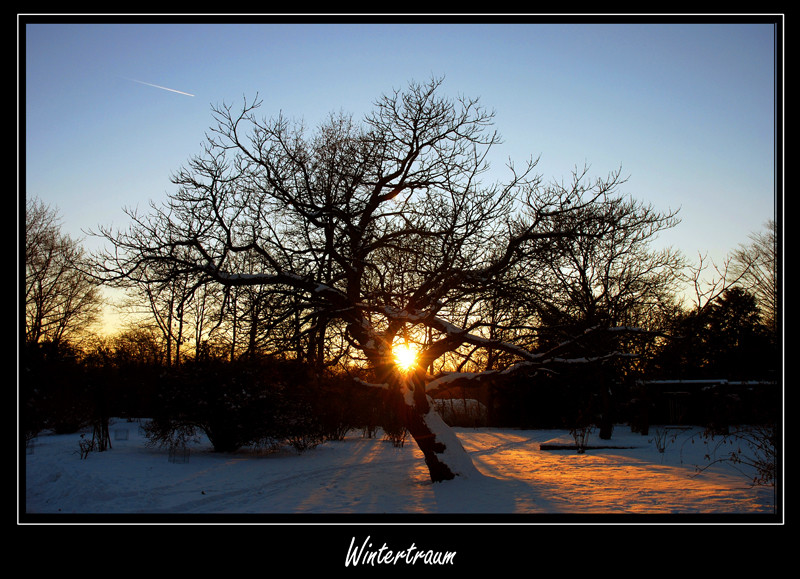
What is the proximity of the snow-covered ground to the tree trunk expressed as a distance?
9.7 inches

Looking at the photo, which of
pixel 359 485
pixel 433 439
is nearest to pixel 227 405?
pixel 359 485

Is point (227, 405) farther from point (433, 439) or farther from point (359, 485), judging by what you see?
point (433, 439)

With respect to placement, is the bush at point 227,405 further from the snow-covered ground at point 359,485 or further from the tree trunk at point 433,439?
the tree trunk at point 433,439

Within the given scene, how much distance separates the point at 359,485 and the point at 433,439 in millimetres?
1742

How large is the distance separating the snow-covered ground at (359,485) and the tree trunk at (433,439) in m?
0.25

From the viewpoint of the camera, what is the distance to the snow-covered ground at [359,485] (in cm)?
866

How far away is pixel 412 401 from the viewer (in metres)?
11.0

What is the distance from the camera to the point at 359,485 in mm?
11172

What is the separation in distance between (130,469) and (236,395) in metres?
3.81

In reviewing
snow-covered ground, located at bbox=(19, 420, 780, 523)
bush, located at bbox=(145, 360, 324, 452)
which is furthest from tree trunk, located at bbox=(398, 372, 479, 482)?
bush, located at bbox=(145, 360, 324, 452)
